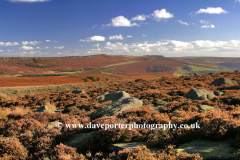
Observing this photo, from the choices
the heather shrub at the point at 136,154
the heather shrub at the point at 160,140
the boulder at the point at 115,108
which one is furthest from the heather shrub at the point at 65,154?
the boulder at the point at 115,108

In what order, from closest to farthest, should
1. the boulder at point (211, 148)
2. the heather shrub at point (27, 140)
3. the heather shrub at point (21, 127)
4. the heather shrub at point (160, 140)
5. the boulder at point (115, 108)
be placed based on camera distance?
the boulder at point (211, 148), the heather shrub at point (160, 140), the heather shrub at point (27, 140), the heather shrub at point (21, 127), the boulder at point (115, 108)

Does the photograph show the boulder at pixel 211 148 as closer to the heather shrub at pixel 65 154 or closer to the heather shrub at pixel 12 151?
the heather shrub at pixel 65 154

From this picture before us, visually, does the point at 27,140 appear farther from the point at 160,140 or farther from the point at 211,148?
the point at 211,148

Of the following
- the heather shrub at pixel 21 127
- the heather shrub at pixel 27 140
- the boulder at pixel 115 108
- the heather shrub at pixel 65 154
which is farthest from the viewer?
the boulder at pixel 115 108

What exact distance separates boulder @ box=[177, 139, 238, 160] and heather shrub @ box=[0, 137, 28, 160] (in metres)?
4.89

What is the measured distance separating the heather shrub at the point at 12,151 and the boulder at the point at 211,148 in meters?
4.89

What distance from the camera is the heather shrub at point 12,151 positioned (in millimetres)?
4230

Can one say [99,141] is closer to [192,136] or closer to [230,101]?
[192,136]

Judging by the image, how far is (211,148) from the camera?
133 inches

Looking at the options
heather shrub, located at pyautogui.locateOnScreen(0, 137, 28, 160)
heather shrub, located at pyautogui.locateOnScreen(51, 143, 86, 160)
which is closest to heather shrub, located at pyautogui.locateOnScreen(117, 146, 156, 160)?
heather shrub, located at pyautogui.locateOnScreen(51, 143, 86, 160)

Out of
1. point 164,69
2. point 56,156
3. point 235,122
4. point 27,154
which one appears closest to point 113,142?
point 56,156

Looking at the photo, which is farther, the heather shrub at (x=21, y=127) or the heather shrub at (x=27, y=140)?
the heather shrub at (x=21, y=127)

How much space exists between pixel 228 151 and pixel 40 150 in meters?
5.52

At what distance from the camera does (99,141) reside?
446 cm
